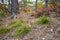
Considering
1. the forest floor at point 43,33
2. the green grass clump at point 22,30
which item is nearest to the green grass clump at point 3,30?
the forest floor at point 43,33

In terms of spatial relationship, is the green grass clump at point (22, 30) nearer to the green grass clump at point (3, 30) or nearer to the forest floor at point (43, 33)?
the forest floor at point (43, 33)

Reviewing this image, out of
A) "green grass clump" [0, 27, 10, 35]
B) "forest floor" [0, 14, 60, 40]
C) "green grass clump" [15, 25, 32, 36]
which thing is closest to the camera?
"forest floor" [0, 14, 60, 40]

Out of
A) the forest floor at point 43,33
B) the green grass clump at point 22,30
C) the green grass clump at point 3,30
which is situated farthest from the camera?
the green grass clump at point 3,30

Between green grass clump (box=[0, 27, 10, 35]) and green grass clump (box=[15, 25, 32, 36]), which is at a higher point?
green grass clump (box=[15, 25, 32, 36])

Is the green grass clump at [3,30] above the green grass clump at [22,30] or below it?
below

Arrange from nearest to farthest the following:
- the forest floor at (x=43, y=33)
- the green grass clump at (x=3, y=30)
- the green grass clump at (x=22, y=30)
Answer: the forest floor at (x=43, y=33), the green grass clump at (x=22, y=30), the green grass clump at (x=3, y=30)

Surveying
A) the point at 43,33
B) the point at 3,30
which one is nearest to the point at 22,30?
the point at 43,33

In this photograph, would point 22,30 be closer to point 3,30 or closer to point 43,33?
point 43,33

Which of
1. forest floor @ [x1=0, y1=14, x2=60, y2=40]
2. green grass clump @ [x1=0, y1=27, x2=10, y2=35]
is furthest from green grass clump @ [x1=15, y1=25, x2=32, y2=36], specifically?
green grass clump @ [x1=0, y1=27, x2=10, y2=35]

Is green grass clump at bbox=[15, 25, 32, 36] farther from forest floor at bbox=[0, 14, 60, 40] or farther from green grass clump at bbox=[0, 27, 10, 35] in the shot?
green grass clump at bbox=[0, 27, 10, 35]

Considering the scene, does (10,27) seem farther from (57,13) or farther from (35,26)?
(57,13)

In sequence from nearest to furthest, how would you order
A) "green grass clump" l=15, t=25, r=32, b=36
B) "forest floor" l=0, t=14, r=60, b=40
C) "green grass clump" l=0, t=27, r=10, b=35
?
"forest floor" l=0, t=14, r=60, b=40 → "green grass clump" l=15, t=25, r=32, b=36 → "green grass clump" l=0, t=27, r=10, b=35

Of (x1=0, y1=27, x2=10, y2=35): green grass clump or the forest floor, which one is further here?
(x1=0, y1=27, x2=10, y2=35): green grass clump

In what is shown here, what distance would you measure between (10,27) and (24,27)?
0.93 metres
